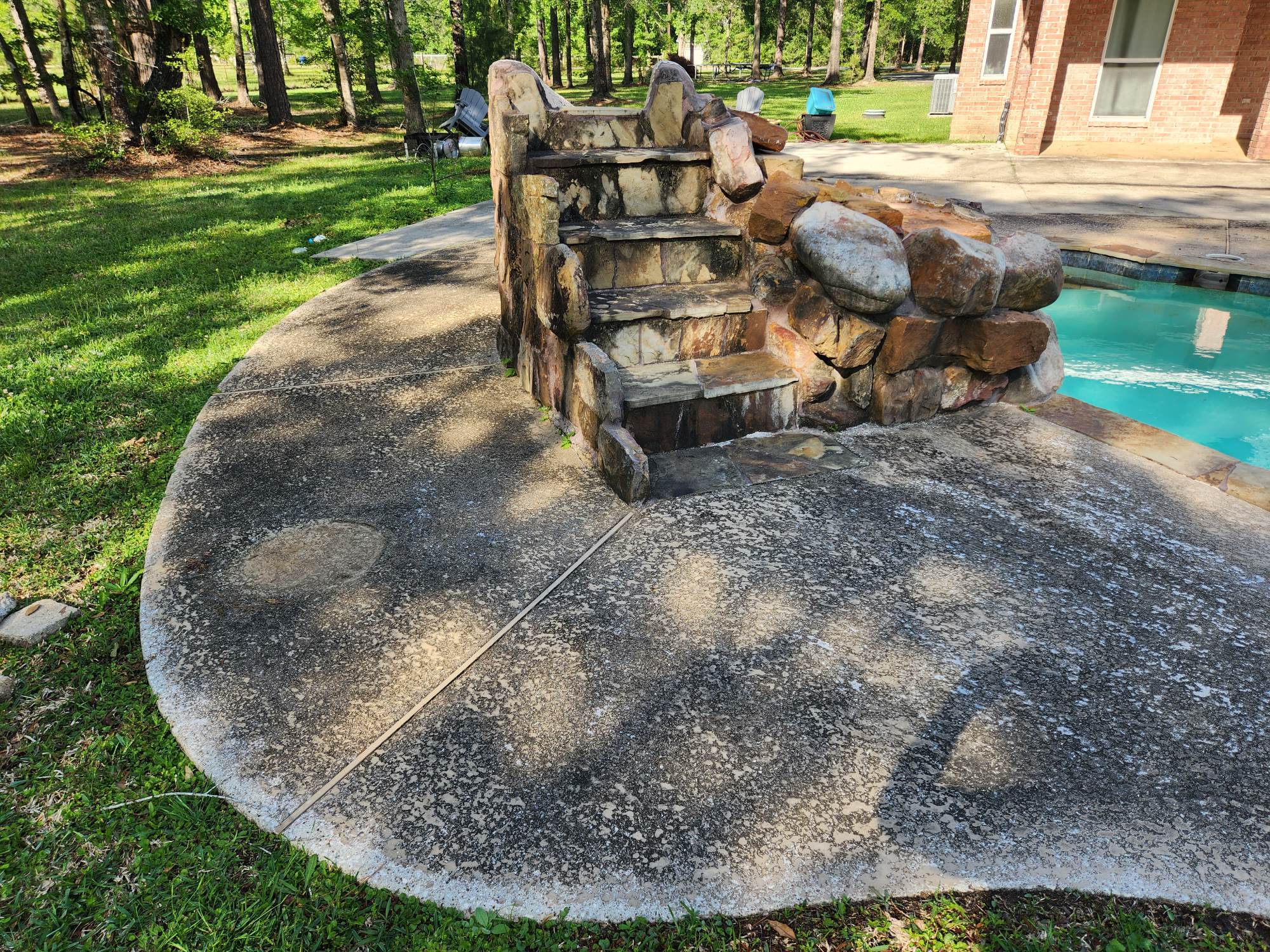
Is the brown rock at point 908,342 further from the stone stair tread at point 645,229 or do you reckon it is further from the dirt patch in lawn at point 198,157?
the dirt patch in lawn at point 198,157

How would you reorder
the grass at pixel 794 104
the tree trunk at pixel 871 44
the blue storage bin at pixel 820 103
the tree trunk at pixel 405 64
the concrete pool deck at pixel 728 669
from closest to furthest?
the concrete pool deck at pixel 728 669 → the tree trunk at pixel 405 64 → the blue storage bin at pixel 820 103 → the grass at pixel 794 104 → the tree trunk at pixel 871 44

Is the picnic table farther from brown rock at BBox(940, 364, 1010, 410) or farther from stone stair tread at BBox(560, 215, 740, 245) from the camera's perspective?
brown rock at BBox(940, 364, 1010, 410)

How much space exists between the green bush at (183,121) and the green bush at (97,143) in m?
0.53

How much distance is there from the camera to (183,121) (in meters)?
12.5

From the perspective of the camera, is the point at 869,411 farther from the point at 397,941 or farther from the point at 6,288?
the point at 6,288

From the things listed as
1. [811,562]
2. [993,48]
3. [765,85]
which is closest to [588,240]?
[811,562]

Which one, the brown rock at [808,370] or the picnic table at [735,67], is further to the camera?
the picnic table at [735,67]

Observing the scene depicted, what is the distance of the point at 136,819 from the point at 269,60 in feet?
62.9

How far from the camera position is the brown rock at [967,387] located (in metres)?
4.10

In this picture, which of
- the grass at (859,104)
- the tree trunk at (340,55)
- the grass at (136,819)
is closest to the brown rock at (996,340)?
the grass at (136,819)

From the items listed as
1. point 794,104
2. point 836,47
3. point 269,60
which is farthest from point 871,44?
point 269,60

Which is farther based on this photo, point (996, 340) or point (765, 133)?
point (765, 133)

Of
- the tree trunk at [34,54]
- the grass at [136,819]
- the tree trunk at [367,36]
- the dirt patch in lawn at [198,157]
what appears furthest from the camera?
the tree trunk at [367,36]

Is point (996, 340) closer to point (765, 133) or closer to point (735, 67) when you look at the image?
point (765, 133)
